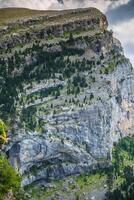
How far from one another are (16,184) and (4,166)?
4.39 m

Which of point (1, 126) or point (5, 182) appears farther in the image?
point (5, 182)

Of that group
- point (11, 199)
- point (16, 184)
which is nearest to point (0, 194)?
point (11, 199)

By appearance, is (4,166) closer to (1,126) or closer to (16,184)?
(16,184)

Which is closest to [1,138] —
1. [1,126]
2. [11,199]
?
[1,126]

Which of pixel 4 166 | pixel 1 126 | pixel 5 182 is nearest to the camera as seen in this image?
pixel 1 126

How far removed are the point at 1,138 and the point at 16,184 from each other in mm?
16474

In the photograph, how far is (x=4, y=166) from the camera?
12338cm

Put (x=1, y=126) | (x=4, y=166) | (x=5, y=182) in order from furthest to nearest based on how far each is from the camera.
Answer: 1. (x=4, y=166)
2. (x=5, y=182)
3. (x=1, y=126)

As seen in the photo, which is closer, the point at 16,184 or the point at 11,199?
the point at 11,199

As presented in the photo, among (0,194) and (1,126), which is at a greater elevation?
(1,126)

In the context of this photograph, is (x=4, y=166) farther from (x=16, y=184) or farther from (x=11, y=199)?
(x=11, y=199)

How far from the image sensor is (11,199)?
113m

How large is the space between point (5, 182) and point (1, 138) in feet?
34.7

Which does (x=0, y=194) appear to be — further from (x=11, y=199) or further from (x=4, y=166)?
(x=4, y=166)
